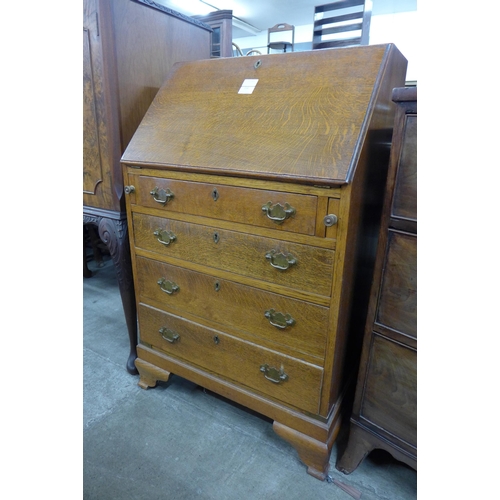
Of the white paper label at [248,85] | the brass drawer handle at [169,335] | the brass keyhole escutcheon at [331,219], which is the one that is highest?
the white paper label at [248,85]

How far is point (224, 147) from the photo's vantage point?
1.06 m

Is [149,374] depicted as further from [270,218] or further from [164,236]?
[270,218]

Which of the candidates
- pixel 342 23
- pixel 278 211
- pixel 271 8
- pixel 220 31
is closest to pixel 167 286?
pixel 278 211

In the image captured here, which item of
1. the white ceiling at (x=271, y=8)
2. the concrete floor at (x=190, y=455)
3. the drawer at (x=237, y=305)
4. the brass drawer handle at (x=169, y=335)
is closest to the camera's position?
the drawer at (x=237, y=305)

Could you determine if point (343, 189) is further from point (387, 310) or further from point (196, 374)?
point (196, 374)

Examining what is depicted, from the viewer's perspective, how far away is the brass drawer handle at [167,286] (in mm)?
1315

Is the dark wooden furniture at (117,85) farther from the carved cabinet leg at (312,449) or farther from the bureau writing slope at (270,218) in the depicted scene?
the carved cabinet leg at (312,449)

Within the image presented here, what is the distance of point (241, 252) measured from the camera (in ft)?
3.60

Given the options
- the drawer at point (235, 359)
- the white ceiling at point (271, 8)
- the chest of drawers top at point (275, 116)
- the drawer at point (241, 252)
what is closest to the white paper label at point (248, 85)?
the chest of drawers top at point (275, 116)

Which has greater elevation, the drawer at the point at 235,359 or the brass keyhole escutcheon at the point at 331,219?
the brass keyhole escutcheon at the point at 331,219

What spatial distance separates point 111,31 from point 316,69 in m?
0.75

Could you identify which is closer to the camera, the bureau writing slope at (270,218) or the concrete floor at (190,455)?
the bureau writing slope at (270,218)

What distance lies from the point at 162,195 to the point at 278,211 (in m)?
0.44

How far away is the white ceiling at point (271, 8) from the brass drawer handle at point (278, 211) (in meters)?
6.01
